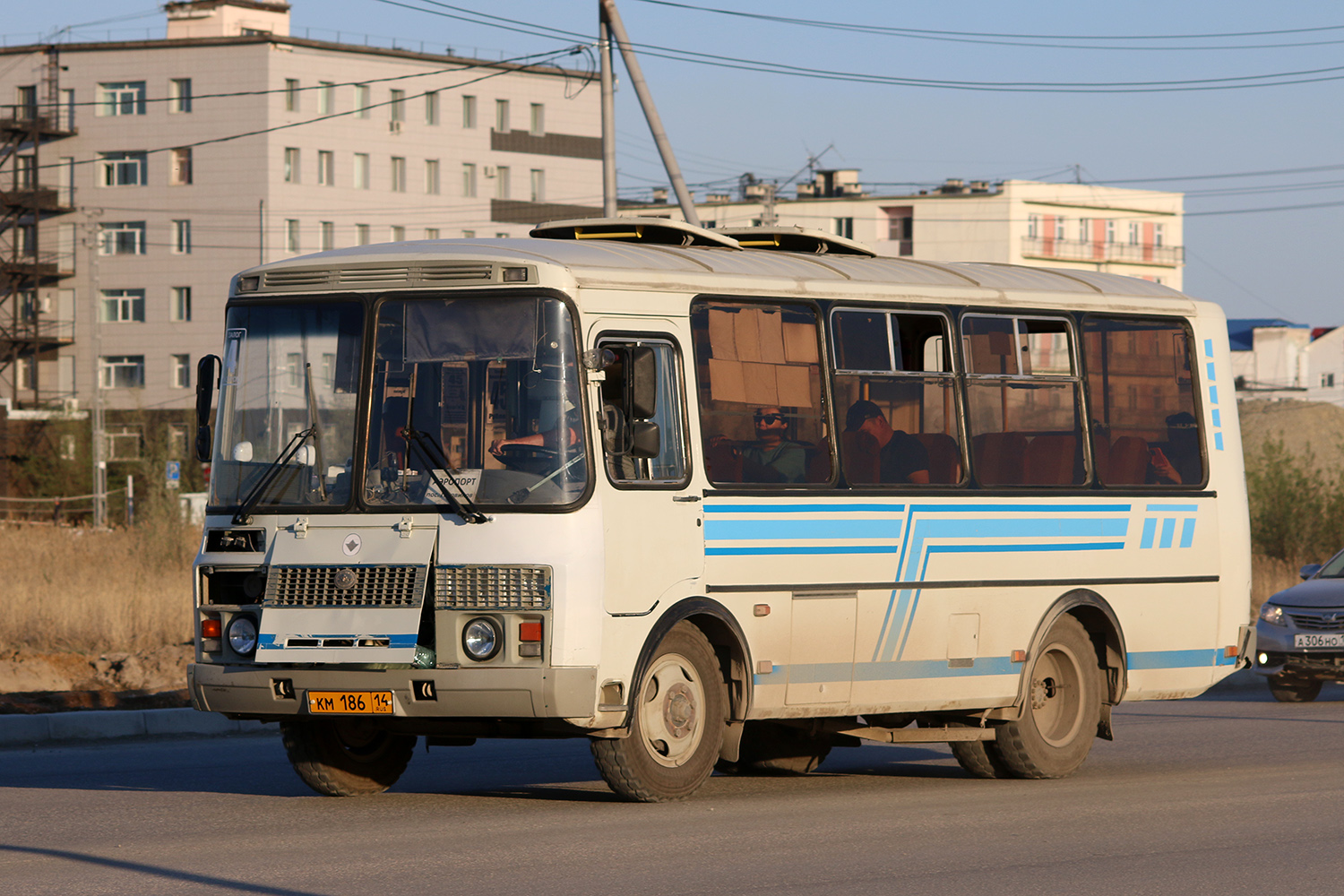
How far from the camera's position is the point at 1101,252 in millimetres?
118000

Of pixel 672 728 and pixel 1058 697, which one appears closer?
pixel 672 728

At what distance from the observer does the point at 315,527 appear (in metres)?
10.4

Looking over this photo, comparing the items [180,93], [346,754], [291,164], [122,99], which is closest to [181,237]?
[291,164]

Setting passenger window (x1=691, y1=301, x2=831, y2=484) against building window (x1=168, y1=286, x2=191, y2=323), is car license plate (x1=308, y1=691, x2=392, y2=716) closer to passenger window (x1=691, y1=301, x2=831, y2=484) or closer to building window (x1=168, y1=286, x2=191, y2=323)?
passenger window (x1=691, y1=301, x2=831, y2=484)

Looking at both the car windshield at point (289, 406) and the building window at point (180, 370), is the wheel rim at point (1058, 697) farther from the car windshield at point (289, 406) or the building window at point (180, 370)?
the building window at point (180, 370)

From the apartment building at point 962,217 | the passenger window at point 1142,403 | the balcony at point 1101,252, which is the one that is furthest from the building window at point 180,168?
the passenger window at point 1142,403

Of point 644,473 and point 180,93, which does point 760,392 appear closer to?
point 644,473

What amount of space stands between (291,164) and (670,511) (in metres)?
71.7

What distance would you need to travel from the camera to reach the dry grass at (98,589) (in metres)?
20.6

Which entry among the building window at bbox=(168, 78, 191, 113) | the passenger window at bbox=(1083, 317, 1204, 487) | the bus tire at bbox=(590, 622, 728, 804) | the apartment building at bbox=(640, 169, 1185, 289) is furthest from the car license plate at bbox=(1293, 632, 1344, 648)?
the apartment building at bbox=(640, 169, 1185, 289)

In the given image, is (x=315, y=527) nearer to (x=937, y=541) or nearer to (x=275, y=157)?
(x=937, y=541)

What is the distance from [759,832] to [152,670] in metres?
10.1

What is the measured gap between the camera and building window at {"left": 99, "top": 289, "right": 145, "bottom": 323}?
8138cm

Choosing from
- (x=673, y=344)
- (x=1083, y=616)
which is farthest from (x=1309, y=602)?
(x=673, y=344)
